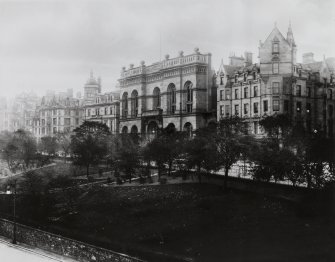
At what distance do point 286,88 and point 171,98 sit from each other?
16047 mm

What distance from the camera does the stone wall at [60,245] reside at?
19.4 meters

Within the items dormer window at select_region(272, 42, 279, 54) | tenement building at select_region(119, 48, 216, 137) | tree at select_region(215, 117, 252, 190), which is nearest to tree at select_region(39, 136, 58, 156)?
tenement building at select_region(119, 48, 216, 137)

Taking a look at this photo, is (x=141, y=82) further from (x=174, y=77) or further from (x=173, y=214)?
(x=173, y=214)

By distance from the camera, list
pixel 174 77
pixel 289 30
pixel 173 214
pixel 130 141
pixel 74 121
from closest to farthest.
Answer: pixel 289 30 < pixel 173 214 < pixel 130 141 < pixel 174 77 < pixel 74 121

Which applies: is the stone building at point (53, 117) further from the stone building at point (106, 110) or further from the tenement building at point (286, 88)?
the tenement building at point (286, 88)

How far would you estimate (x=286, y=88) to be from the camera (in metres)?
25.3

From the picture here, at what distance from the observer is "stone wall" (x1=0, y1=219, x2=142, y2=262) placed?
19.4 metres

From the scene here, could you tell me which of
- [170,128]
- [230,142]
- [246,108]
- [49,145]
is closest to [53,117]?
[49,145]

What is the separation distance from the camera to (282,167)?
20969mm

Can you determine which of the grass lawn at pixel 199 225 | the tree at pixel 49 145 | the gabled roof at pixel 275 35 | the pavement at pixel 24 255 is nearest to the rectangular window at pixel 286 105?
the gabled roof at pixel 275 35

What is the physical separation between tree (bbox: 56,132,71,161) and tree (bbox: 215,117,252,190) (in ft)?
41.3

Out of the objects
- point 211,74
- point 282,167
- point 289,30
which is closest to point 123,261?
point 282,167

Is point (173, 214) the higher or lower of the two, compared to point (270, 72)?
lower

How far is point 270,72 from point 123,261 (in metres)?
14.3
